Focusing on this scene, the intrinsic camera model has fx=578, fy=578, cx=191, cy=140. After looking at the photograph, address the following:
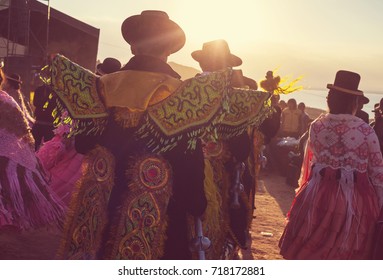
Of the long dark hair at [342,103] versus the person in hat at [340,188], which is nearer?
the person in hat at [340,188]

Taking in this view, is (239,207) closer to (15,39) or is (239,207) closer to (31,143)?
(31,143)

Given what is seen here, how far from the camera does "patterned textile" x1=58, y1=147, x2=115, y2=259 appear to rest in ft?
11.2

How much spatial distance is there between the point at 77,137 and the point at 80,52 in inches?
950

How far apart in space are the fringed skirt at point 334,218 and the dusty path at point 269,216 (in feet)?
5.97

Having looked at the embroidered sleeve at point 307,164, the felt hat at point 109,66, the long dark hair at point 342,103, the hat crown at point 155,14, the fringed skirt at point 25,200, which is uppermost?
the hat crown at point 155,14

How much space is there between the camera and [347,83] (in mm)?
5285

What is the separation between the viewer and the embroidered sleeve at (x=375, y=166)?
4984mm

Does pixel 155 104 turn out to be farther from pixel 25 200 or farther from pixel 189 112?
pixel 25 200

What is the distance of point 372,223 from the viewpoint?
506 centimetres

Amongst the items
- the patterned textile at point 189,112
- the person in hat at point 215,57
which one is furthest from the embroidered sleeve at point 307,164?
the patterned textile at point 189,112

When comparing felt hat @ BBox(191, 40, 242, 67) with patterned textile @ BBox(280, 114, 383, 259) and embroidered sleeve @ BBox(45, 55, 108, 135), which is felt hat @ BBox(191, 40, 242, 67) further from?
embroidered sleeve @ BBox(45, 55, 108, 135)

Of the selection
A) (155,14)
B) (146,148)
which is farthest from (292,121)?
(146,148)

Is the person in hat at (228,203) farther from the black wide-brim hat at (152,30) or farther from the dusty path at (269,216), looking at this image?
the dusty path at (269,216)

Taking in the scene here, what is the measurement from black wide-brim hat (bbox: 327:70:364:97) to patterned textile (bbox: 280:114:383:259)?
0.85 feet
